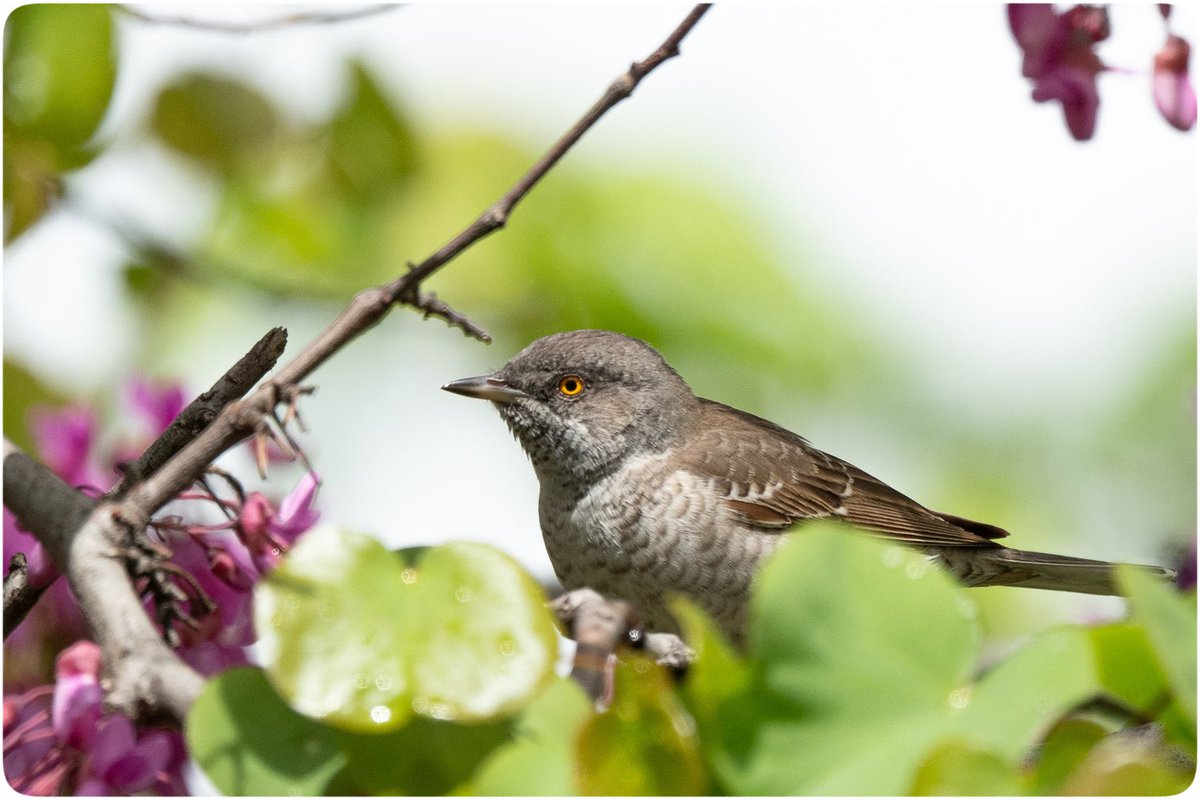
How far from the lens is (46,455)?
9.53 ft

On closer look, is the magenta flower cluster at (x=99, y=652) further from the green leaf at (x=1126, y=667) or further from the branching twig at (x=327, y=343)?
the green leaf at (x=1126, y=667)

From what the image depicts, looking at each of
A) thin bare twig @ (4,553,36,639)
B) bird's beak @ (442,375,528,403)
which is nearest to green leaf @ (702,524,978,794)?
thin bare twig @ (4,553,36,639)

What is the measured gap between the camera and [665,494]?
4418mm

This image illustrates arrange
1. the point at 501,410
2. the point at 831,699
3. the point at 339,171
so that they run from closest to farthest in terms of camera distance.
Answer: the point at 831,699 → the point at 339,171 → the point at 501,410

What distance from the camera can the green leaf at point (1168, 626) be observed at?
4.53ft

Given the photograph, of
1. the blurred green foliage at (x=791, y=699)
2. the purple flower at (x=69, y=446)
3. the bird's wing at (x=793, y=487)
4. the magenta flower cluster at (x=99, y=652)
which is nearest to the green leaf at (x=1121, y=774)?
the blurred green foliage at (x=791, y=699)

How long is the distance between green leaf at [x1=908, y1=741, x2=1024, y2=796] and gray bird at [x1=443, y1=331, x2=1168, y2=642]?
94.8 inches

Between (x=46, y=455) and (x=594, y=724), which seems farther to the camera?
(x=46, y=455)

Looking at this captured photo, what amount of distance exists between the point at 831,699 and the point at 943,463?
14.6 ft

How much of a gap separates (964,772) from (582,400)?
3.30 meters

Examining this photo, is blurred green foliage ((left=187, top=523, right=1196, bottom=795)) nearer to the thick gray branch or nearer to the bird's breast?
the thick gray branch

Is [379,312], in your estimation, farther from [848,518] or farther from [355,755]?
[848,518]

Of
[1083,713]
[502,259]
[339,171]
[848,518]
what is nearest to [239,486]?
[1083,713]

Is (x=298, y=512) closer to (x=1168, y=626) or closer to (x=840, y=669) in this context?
(x=840, y=669)
